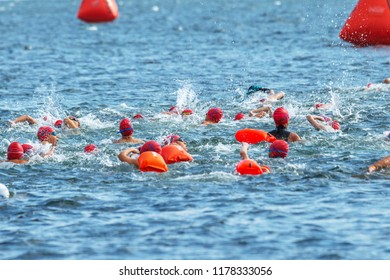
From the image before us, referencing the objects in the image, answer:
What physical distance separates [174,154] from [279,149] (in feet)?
6.57

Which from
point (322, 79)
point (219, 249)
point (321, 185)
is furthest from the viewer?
point (322, 79)

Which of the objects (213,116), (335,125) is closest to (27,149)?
(213,116)

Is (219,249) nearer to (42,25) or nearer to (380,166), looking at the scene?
(380,166)

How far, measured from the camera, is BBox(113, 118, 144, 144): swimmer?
824 inches

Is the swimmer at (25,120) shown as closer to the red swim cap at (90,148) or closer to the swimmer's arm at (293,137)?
the red swim cap at (90,148)

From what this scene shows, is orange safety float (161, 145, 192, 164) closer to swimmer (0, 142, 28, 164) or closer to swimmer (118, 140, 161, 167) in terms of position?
swimmer (118, 140, 161, 167)

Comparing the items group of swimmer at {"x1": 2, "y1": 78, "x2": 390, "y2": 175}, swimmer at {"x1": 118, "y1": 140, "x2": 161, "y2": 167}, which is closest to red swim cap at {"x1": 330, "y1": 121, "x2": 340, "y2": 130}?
group of swimmer at {"x1": 2, "y1": 78, "x2": 390, "y2": 175}

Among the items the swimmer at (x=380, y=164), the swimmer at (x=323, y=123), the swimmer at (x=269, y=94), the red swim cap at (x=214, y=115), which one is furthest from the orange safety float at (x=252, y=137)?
the swimmer at (x=269, y=94)

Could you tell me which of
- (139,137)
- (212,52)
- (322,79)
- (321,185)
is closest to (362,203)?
(321,185)

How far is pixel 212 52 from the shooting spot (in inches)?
1757

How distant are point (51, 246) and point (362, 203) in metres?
5.16

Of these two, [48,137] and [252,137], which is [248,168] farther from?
[48,137]

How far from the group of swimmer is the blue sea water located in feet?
0.71

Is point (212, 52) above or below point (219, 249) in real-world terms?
above
